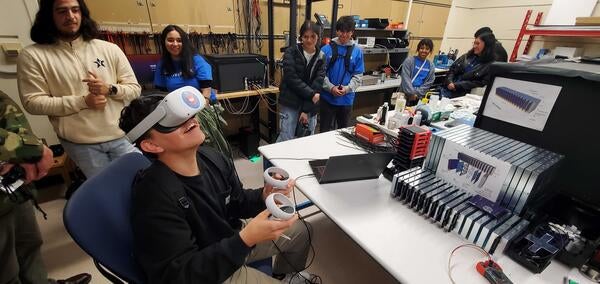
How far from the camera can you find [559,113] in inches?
40.4

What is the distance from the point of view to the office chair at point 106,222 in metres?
0.72

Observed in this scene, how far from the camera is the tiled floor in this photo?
1685mm

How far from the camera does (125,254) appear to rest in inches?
31.8

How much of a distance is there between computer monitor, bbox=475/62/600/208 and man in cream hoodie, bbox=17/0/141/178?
201cm

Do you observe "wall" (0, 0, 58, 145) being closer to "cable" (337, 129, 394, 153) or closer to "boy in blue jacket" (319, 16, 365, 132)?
"boy in blue jacket" (319, 16, 365, 132)

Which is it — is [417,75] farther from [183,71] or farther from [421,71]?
[183,71]

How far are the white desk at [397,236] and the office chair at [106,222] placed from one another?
0.72 meters

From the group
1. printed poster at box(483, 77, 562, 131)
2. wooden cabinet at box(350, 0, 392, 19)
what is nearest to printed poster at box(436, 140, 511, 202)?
printed poster at box(483, 77, 562, 131)

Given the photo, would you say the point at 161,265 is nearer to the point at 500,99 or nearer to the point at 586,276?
the point at 586,276

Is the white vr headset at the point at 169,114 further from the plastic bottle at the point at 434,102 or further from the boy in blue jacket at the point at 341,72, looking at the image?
the boy in blue jacket at the point at 341,72

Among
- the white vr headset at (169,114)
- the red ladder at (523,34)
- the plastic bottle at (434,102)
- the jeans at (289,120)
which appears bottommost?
the jeans at (289,120)

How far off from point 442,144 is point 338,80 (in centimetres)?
192

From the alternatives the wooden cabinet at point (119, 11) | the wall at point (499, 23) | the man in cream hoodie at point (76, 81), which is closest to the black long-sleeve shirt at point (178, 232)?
the man in cream hoodie at point (76, 81)

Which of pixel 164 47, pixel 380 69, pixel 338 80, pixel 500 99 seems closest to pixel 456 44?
pixel 380 69
